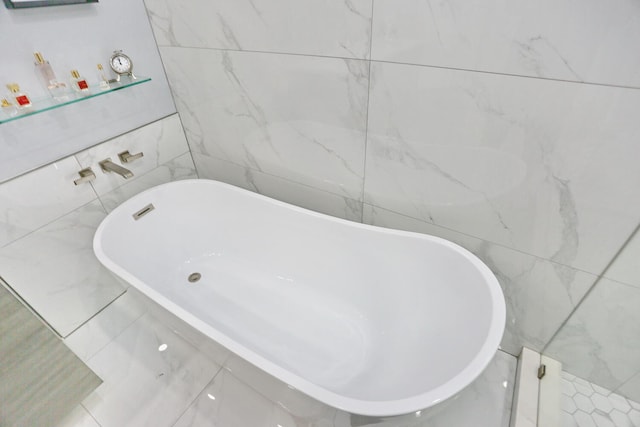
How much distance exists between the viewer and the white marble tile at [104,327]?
62.6 inches

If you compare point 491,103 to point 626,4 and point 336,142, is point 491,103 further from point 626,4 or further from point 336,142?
point 336,142

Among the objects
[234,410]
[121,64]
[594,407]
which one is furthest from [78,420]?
[594,407]

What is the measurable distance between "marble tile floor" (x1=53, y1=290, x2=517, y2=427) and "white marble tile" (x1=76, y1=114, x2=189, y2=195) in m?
0.64

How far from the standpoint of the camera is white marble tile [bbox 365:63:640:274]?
87cm

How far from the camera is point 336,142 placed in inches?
52.9

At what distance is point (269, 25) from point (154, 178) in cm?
106

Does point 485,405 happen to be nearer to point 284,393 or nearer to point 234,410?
point 284,393

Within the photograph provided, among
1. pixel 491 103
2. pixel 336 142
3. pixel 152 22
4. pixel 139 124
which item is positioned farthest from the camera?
pixel 139 124

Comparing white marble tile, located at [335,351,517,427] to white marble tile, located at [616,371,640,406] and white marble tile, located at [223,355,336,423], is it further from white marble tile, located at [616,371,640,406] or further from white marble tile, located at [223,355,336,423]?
white marble tile, located at [223,355,336,423]

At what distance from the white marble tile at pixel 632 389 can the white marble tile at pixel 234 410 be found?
1.20m

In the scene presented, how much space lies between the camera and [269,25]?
48.1 inches

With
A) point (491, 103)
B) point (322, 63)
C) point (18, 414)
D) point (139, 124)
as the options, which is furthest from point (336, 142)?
point (18, 414)

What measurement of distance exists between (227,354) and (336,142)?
88 cm

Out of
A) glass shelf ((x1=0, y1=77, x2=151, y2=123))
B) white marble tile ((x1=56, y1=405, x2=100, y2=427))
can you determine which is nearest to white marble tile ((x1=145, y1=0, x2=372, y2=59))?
glass shelf ((x1=0, y1=77, x2=151, y2=123))
